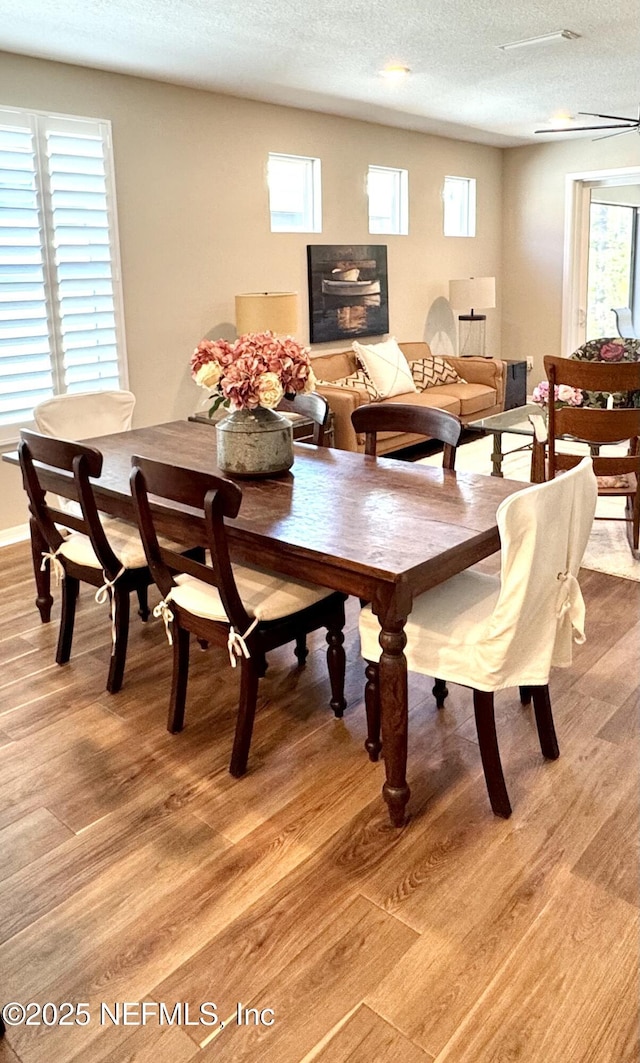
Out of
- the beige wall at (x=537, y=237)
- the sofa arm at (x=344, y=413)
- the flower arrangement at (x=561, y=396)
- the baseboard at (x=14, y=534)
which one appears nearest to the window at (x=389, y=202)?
the beige wall at (x=537, y=237)

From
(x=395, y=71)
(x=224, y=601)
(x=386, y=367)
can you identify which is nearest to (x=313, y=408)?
(x=224, y=601)

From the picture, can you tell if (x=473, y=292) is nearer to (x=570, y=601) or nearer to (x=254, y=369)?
(x=254, y=369)

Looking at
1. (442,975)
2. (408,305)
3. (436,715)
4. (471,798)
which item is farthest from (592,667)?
(408,305)

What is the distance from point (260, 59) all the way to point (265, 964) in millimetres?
4397

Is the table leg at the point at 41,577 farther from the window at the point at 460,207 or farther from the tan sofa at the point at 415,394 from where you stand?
the window at the point at 460,207

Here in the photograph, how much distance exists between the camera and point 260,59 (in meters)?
4.36

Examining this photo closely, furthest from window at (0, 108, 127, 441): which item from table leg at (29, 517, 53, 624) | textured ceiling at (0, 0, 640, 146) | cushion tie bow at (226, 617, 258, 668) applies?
cushion tie bow at (226, 617, 258, 668)

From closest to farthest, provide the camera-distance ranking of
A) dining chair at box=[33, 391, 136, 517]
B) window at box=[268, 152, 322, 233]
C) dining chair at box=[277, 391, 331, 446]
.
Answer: dining chair at box=[277, 391, 331, 446], dining chair at box=[33, 391, 136, 517], window at box=[268, 152, 322, 233]

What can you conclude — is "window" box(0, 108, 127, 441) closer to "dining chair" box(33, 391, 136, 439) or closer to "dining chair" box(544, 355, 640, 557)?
"dining chair" box(33, 391, 136, 439)

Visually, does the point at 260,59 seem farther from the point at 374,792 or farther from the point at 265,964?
the point at 265,964

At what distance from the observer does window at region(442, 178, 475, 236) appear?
7555 mm

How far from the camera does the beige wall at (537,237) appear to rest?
759cm

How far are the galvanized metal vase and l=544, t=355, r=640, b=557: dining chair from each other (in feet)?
5.89

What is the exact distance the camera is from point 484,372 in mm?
6859
